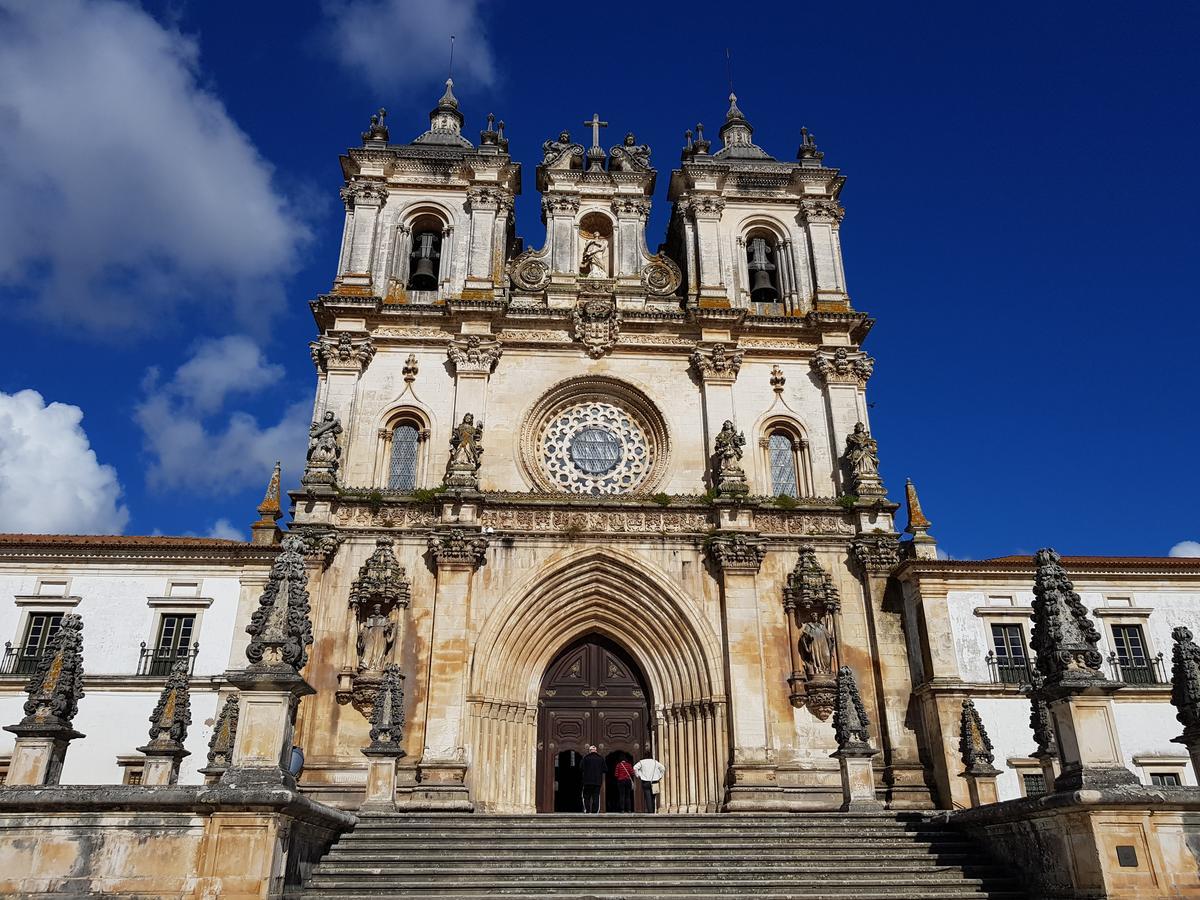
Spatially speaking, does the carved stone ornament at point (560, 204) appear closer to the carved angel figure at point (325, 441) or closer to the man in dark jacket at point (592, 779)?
the carved angel figure at point (325, 441)

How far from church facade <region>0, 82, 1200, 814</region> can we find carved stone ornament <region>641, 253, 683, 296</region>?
3.1 inches

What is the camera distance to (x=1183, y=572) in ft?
73.2

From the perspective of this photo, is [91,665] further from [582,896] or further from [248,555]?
[582,896]

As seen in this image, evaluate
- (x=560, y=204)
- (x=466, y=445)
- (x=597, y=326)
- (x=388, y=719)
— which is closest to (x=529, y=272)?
(x=560, y=204)

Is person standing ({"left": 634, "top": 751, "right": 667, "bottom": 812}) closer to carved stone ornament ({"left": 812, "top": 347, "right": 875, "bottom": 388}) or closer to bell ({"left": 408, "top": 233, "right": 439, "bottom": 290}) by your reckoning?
carved stone ornament ({"left": 812, "top": 347, "right": 875, "bottom": 388})

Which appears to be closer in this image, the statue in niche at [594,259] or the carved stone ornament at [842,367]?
the carved stone ornament at [842,367]

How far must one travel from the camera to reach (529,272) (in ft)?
85.0

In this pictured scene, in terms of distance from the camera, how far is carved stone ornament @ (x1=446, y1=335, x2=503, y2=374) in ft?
77.2

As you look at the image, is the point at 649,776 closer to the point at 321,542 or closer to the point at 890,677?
the point at 890,677

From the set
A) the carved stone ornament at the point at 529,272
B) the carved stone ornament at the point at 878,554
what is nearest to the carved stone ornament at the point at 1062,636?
the carved stone ornament at the point at 878,554

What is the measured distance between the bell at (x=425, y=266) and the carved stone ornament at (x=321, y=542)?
8615 millimetres

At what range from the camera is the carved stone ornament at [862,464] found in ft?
73.1

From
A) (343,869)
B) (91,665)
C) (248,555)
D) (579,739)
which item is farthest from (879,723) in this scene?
(91,665)

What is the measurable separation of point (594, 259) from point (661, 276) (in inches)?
83.5
